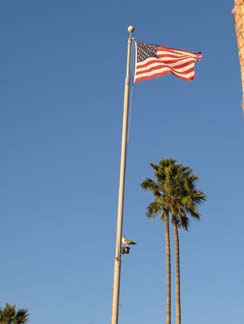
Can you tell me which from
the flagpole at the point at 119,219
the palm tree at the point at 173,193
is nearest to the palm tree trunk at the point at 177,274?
the palm tree at the point at 173,193

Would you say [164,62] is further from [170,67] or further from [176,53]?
[176,53]

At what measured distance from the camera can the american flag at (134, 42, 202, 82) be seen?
55.3 ft

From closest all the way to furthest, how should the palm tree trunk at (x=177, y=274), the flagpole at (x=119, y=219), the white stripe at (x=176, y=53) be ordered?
the flagpole at (x=119, y=219)
the white stripe at (x=176, y=53)
the palm tree trunk at (x=177, y=274)

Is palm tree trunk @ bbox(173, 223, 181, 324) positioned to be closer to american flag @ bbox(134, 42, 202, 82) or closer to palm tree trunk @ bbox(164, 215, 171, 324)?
palm tree trunk @ bbox(164, 215, 171, 324)

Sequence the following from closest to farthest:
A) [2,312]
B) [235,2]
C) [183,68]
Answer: [235,2] → [183,68] → [2,312]

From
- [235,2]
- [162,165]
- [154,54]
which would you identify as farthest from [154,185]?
[235,2]

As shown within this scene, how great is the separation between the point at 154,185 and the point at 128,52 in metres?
20.9

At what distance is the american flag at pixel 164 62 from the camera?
16.9m

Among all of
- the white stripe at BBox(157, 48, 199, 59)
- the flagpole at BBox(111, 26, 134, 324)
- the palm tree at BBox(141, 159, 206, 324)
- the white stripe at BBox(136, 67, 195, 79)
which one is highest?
the palm tree at BBox(141, 159, 206, 324)

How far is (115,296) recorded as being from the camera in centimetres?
1402

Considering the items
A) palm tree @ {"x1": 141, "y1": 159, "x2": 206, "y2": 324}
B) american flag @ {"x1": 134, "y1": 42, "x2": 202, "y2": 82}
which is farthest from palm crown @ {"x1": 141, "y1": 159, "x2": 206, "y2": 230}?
american flag @ {"x1": 134, "y1": 42, "x2": 202, "y2": 82}

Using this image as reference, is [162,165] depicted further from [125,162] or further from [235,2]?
[235,2]

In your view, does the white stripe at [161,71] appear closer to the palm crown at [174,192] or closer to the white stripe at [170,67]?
the white stripe at [170,67]

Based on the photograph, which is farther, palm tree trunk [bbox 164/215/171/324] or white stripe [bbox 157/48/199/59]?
palm tree trunk [bbox 164/215/171/324]
